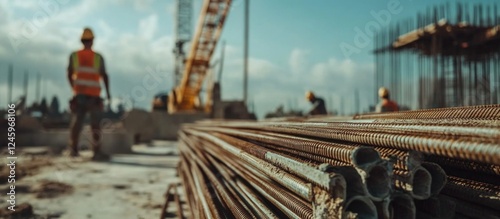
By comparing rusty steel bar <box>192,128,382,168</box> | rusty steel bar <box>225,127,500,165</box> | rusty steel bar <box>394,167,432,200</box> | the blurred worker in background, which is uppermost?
the blurred worker in background

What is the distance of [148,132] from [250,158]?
552 inches

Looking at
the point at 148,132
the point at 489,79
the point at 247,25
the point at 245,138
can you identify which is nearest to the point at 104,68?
the point at 245,138

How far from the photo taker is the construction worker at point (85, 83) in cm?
648

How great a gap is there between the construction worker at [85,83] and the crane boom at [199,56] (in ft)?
40.7

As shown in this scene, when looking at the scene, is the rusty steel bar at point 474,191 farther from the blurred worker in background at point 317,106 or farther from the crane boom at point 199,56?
the crane boom at point 199,56

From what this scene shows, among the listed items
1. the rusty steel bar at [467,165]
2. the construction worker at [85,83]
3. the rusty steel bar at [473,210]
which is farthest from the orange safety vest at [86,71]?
the rusty steel bar at [473,210]

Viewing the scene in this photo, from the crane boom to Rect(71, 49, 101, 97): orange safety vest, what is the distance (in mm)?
12438

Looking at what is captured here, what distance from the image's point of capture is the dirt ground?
3.14 meters

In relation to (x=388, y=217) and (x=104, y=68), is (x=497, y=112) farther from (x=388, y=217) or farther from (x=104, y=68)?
(x=104, y=68)

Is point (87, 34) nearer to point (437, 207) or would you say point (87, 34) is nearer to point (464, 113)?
point (464, 113)

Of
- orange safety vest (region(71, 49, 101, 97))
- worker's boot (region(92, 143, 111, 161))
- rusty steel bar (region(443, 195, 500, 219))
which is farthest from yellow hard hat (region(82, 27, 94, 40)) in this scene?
rusty steel bar (region(443, 195, 500, 219))

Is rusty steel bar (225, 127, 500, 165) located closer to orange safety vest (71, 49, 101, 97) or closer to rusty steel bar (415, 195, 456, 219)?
rusty steel bar (415, 195, 456, 219)

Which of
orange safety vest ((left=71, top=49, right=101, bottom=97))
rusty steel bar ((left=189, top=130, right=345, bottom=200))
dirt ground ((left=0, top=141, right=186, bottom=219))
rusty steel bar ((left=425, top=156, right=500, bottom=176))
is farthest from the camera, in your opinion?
orange safety vest ((left=71, top=49, right=101, bottom=97))

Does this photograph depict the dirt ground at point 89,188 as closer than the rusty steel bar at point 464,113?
No
